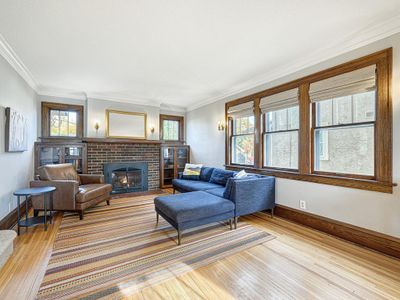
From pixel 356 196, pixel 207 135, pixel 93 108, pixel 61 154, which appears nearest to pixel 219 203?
pixel 356 196

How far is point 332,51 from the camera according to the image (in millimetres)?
2646

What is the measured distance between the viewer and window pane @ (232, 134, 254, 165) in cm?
412

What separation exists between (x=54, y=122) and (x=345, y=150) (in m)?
5.87

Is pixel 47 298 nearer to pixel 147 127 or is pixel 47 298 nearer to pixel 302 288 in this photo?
pixel 302 288

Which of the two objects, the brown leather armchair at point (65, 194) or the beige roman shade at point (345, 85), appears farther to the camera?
the brown leather armchair at point (65, 194)

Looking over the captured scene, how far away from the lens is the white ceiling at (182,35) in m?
1.91

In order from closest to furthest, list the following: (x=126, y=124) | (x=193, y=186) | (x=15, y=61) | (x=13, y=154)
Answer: (x=15, y=61) < (x=13, y=154) < (x=193, y=186) < (x=126, y=124)

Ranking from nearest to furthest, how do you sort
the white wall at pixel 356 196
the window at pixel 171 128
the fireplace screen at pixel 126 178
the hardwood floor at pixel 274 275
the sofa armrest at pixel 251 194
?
1. the hardwood floor at pixel 274 275
2. the white wall at pixel 356 196
3. the sofa armrest at pixel 251 194
4. the fireplace screen at pixel 126 178
5. the window at pixel 171 128

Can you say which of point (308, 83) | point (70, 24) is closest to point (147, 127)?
point (70, 24)

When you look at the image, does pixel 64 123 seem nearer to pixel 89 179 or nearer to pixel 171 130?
pixel 89 179

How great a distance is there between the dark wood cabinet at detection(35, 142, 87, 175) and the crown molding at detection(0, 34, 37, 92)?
1.29 meters

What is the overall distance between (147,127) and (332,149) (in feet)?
14.4

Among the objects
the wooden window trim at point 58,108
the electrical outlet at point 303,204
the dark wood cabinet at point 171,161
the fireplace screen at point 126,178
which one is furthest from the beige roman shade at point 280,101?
the wooden window trim at point 58,108

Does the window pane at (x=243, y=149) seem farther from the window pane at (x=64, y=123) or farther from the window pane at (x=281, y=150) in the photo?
the window pane at (x=64, y=123)
